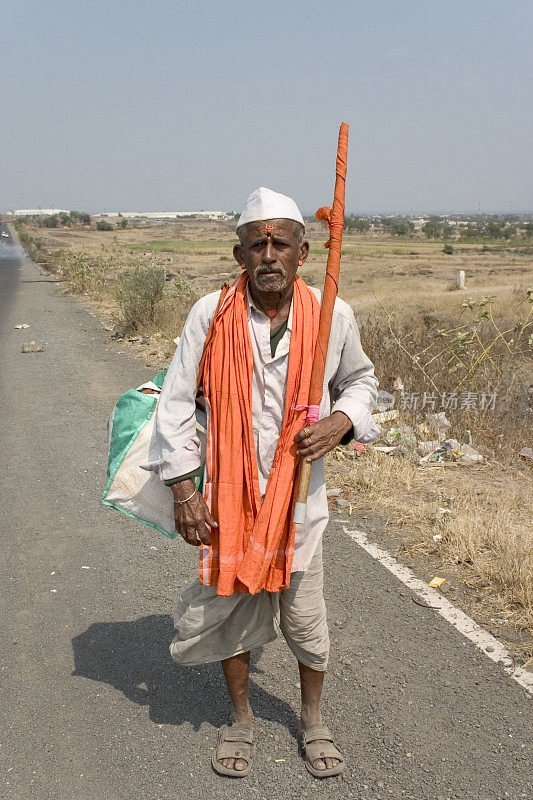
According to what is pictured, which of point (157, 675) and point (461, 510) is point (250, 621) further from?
point (461, 510)

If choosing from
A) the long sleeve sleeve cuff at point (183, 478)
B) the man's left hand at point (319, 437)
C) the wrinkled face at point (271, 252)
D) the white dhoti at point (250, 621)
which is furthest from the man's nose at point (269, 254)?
the white dhoti at point (250, 621)

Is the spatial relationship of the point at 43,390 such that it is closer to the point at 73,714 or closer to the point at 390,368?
the point at 390,368

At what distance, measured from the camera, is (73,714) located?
9.10ft

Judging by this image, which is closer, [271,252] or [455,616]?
[271,252]

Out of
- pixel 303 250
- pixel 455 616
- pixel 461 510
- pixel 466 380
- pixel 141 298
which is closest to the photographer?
pixel 303 250

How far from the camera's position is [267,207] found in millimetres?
2246

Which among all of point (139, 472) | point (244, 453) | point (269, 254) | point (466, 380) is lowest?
point (466, 380)

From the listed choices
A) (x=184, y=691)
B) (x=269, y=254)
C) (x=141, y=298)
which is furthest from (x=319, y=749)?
(x=141, y=298)

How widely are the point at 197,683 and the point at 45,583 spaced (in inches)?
49.6

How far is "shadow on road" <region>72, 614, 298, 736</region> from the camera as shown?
279 centimetres

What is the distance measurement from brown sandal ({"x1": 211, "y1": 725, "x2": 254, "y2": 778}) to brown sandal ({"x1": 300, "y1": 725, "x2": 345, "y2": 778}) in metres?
0.20

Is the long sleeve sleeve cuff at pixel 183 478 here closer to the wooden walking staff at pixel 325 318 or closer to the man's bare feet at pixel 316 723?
the wooden walking staff at pixel 325 318

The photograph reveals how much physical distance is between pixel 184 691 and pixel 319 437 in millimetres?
1359

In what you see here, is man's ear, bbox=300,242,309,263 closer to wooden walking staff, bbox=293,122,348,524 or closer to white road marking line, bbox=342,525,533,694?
wooden walking staff, bbox=293,122,348,524
